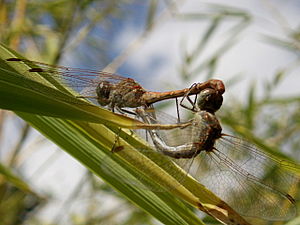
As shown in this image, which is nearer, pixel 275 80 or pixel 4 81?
pixel 4 81

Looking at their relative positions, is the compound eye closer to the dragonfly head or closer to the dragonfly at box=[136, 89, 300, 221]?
the dragonfly at box=[136, 89, 300, 221]

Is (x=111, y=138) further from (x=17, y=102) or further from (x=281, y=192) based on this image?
(x=281, y=192)

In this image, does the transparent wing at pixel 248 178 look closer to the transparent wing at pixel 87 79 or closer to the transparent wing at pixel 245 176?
the transparent wing at pixel 245 176

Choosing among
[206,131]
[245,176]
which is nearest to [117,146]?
[206,131]

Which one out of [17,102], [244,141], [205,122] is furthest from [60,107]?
[244,141]

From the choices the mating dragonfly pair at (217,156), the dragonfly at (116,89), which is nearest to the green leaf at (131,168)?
the mating dragonfly pair at (217,156)

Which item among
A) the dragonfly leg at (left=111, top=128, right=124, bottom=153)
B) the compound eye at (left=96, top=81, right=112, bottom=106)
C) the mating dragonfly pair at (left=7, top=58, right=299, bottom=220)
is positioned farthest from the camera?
the compound eye at (left=96, top=81, right=112, bottom=106)

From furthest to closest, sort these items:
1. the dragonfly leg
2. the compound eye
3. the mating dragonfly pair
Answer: the compound eye < the mating dragonfly pair < the dragonfly leg

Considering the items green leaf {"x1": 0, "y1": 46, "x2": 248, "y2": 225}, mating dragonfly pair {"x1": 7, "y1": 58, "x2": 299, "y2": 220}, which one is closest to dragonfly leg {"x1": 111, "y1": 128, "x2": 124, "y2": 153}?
green leaf {"x1": 0, "y1": 46, "x2": 248, "y2": 225}
